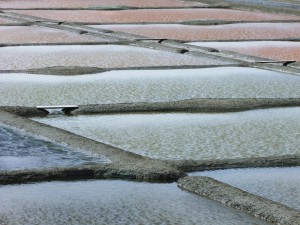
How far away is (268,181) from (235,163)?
0.17 metres

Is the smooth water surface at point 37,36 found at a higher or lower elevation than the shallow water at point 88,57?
lower

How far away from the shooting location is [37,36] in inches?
230

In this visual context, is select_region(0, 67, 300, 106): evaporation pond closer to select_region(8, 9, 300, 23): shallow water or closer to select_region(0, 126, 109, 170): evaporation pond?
select_region(0, 126, 109, 170): evaporation pond

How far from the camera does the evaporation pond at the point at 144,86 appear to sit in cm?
361

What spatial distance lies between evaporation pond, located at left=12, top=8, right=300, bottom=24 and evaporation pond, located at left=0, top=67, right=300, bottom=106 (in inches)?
107

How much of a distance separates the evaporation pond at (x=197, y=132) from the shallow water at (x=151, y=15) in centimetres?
380

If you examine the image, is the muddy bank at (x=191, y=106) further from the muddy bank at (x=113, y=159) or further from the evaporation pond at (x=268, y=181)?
the evaporation pond at (x=268, y=181)

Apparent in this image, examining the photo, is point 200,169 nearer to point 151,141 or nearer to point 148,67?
point 151,141

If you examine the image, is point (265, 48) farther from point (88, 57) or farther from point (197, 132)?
point (197, 132)

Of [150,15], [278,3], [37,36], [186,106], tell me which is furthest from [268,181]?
[278,3]

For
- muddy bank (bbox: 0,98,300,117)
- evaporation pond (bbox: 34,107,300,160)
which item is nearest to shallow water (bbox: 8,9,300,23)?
muddy bank (bbox: 0,98,300,117)

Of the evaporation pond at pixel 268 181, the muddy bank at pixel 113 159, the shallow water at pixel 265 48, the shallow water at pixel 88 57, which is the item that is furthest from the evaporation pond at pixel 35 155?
the shallow water at pixel 265 48

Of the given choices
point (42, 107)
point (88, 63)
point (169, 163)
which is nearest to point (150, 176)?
point (169, 163)

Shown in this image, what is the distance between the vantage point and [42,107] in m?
3.34
